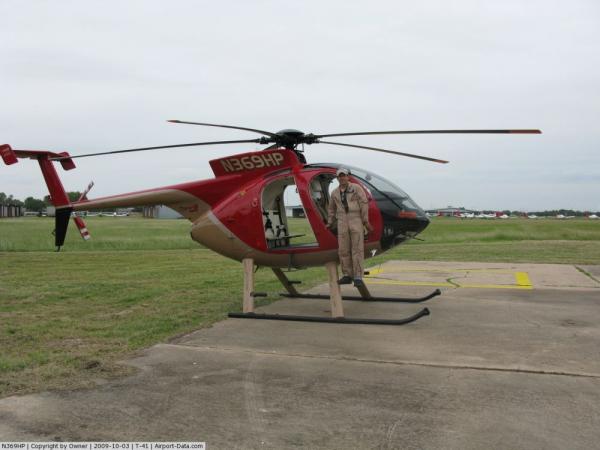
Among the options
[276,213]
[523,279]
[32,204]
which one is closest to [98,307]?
[276,213]

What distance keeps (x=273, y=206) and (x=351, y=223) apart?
193 cm

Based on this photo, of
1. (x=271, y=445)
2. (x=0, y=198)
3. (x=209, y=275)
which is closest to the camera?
(x=271, y=445)

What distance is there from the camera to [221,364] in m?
5.57

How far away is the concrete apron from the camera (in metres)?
3.80

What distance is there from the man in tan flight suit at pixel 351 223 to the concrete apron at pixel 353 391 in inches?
34.3

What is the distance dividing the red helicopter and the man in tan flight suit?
0.28 m

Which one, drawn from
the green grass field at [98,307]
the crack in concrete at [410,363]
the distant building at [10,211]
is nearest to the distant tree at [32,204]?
the distant building at [10,211]

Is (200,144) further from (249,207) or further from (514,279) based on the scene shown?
(514,279)

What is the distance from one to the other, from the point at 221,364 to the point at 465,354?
274 cm

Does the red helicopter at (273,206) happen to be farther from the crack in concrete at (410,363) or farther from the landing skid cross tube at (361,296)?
the crack in concrete at (410,363)

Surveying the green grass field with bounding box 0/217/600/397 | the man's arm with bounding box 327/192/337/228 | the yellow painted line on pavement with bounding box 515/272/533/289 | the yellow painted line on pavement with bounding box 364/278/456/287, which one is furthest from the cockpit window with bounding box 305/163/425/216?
the yellow painted line on pavement with bounding box 515/272/533/289

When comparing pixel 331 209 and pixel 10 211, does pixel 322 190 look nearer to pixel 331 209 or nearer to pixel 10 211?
pixel 331 209

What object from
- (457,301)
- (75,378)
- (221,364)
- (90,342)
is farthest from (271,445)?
(457,301)

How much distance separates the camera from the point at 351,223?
7.64m
